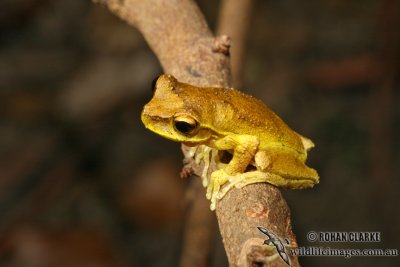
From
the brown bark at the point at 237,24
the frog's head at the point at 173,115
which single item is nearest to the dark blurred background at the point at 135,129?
the brown bark at the point at 237,24

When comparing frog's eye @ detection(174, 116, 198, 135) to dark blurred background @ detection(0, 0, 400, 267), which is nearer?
frog's eye @ detection(174, 116, 198, 135)

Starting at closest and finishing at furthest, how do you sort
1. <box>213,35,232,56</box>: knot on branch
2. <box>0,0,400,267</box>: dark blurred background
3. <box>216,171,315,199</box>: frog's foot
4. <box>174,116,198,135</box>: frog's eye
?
<box>216,171,315,199</box>: frog's foot, <box>174,116,198,135</box>: frog's eye, <box>213,35,232,56</box>: knot on branch, <box>0,0,400,267</box>: dark blurred background

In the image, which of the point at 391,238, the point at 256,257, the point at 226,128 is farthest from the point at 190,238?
the point at 391,238

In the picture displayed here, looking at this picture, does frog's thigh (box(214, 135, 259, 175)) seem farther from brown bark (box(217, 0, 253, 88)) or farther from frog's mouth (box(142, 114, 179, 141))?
brown bark (box(217, 0, 253, 88))

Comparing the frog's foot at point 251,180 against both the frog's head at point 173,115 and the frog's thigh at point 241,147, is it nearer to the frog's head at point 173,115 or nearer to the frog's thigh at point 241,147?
the frog's thigh at point 241,147

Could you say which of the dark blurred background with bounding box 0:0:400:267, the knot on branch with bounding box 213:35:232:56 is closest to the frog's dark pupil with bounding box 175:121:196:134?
the knot on branch with bounding box 213:35:232:56

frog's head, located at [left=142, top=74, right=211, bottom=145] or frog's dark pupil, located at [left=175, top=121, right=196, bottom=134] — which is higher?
frog's head, located at [left=142, top=74, right=211, bottom=145]

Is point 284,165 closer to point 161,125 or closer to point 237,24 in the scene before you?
point 161,125
